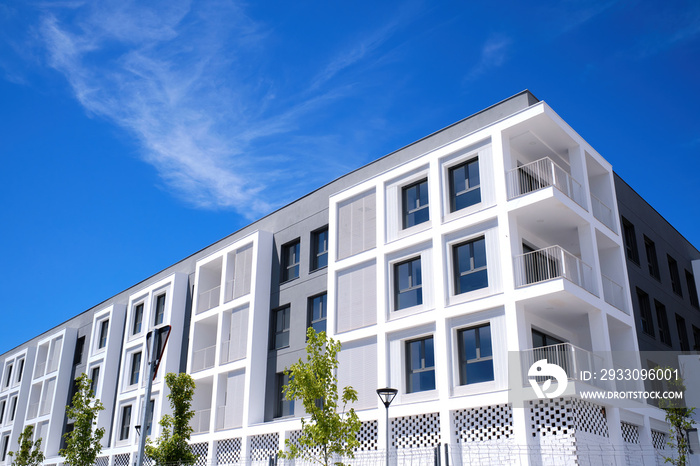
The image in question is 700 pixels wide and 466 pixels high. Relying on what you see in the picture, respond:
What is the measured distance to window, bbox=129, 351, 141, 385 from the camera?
3300cm

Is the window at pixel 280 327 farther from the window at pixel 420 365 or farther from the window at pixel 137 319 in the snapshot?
the window at pixel 137 319

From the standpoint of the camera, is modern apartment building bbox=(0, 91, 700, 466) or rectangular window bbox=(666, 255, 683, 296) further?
rectangular window bbox=(666, 255, 683, 296)

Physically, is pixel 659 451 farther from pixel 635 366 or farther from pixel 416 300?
pixel 416 300

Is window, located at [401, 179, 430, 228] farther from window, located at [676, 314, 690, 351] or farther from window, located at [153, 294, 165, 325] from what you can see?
window, located at [153, 294, 165, 325]

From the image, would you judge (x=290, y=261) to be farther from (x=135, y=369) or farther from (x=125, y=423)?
(x=125, y=423)

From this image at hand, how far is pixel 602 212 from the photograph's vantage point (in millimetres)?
23188

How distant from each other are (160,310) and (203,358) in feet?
18.7

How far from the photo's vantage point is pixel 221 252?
97.9 ft

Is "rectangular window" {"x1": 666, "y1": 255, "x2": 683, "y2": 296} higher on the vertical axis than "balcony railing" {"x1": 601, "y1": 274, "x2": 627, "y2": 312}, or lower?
higher

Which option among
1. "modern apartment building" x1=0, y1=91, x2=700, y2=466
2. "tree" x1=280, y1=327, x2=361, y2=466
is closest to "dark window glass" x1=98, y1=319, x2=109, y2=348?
"modern apartment building" x1=0, y1=91, x2=700, y2=466

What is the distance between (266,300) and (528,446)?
13.6m

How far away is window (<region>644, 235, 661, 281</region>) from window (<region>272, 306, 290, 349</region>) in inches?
596

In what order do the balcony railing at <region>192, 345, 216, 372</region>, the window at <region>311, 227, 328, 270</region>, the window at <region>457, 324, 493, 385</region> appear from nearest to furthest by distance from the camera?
the window at <region>457, 324, 493, 385</region>
the window at <region>311, 227, 328, 270</region>
the balcony railing at <region>192, 345, 216, 372</region>

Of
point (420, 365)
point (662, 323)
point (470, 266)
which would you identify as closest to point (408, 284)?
point (470, 266)
